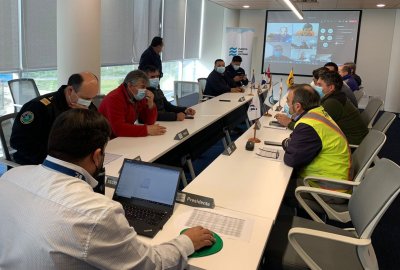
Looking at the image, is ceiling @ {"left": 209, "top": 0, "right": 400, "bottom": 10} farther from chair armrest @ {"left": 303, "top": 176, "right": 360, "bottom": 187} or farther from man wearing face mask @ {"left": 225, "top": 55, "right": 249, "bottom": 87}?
chair armrest @ {"left": 303, "top": 176, "right": 360, "bottom": 187}

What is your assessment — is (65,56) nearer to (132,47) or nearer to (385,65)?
(132,47)

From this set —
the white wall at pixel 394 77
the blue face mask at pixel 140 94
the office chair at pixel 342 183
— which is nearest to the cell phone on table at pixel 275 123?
the office chair at pixel 342 183

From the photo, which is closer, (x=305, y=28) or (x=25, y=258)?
(x=25, y=258)

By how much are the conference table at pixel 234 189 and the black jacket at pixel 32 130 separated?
0.47m

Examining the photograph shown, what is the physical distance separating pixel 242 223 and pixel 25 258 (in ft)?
3.08

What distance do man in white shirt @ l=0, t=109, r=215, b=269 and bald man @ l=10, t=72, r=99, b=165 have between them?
124cm

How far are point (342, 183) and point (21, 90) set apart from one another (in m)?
3.72

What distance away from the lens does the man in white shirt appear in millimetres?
975

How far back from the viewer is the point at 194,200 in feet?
5.97

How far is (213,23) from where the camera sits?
10.3 metres

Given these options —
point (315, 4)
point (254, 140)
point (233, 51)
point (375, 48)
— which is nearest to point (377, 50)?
point (375, 48)

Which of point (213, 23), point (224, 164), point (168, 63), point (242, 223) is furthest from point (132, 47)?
point (242, 223)

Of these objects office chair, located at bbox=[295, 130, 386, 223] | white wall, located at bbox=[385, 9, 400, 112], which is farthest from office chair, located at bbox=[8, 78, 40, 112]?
white wall, located at bbox=[385, 9, 400, 112]

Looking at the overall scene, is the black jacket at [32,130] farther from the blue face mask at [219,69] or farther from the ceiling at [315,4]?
the ceiling at [315,4]
